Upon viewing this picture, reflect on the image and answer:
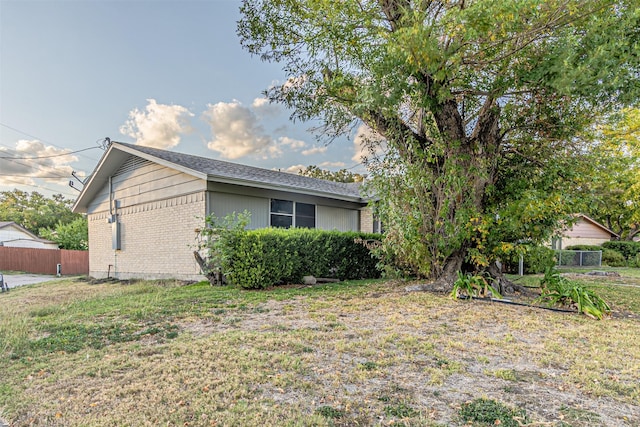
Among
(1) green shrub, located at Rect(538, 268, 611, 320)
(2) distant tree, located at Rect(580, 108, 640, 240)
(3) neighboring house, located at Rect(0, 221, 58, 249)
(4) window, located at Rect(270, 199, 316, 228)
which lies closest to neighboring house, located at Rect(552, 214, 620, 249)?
(2) distant tree, located at Rect(580, 108, 640, 240)

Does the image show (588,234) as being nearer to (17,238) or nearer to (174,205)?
(174,205)

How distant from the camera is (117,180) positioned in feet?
43.7

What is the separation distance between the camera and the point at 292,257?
27.6 feet

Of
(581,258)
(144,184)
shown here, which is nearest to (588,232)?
(581,258)

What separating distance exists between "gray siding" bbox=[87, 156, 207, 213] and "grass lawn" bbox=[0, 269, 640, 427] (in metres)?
5.29

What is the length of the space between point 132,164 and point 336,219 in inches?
290

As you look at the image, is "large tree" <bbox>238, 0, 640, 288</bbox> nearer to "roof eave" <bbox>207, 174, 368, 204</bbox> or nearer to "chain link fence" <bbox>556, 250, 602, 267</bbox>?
"roof eave" <bbox>207, 174, 368, 204</bbox>

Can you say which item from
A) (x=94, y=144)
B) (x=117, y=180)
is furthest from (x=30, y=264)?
(x=117, y=180)

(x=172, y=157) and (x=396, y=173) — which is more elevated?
→ (x=172, y=157)

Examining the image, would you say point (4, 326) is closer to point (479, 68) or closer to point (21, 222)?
point (479, 68)

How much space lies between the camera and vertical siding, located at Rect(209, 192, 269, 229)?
32.3 feet

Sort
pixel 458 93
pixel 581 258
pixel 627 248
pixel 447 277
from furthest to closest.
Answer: pixel 627 248, pixel 581 258, pixel 447 277, pixel 458 93

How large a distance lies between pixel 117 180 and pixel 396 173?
10.9 meters

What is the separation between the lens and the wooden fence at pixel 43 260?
779 inches
